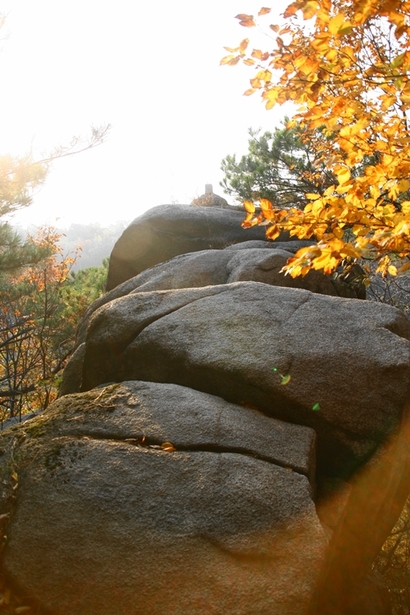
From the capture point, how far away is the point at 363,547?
4.24m

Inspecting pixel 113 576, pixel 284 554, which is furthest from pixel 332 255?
pixel 113 576

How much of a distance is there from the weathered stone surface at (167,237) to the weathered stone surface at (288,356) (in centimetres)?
559

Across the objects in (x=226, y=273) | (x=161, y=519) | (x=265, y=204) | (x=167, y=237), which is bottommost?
(x=161, y=519)

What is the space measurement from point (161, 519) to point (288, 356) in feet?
6.02

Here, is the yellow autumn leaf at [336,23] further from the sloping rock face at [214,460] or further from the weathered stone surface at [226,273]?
the weathered stone surface at [226,273]

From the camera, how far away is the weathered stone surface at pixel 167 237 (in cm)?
1067

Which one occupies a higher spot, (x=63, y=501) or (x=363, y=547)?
(x=63, y=501)

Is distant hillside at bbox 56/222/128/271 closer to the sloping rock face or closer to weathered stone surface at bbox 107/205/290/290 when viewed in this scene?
weathered stone surface at bbox 107/205/290/290

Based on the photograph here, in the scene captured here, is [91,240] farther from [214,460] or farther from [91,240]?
[214,460]

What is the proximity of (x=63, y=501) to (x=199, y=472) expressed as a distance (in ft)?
3.03

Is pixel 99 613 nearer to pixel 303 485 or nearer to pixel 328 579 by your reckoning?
pixel 303 485

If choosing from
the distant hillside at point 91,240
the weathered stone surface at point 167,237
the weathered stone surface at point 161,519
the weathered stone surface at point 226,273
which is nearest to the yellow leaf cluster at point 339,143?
the weathered stone surface at point 161,519

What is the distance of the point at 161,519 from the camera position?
2.98 metres

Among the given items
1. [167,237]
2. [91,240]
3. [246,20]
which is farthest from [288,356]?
Result: [91,240]
